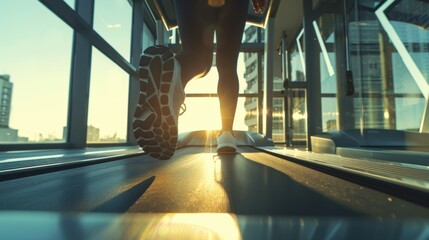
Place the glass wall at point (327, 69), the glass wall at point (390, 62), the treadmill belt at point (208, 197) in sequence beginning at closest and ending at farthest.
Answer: the treadmill belt at point (208, 197) < the glass wall at point (390, 62) < the glass wall at point (327, 69)

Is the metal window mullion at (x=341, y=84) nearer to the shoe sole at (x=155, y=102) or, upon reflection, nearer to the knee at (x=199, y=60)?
the knee at (x=199, y=60)

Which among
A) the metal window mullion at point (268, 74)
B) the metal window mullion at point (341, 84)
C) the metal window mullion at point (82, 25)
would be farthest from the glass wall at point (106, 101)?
the metal window mullion at point (341, 84)

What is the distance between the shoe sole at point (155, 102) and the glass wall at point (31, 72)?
1582 mm

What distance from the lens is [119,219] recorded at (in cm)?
32

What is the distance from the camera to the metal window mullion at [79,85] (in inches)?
115

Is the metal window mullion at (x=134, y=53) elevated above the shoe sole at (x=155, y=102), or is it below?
above

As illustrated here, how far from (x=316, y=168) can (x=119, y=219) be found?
691mm

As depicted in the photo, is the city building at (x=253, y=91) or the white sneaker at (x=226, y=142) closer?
the white sneaker at (x=226, y=142)

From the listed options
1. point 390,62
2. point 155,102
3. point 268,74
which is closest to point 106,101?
point 268,74

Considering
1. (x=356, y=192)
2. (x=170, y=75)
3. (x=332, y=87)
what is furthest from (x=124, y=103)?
(x=356, y=192)

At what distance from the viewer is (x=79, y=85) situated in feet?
9.73

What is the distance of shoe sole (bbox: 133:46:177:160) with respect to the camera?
3.11ft

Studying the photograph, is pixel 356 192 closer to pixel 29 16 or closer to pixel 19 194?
pixel 19 194

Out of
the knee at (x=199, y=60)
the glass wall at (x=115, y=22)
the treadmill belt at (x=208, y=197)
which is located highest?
the glass wall at (x=115, y=22)
